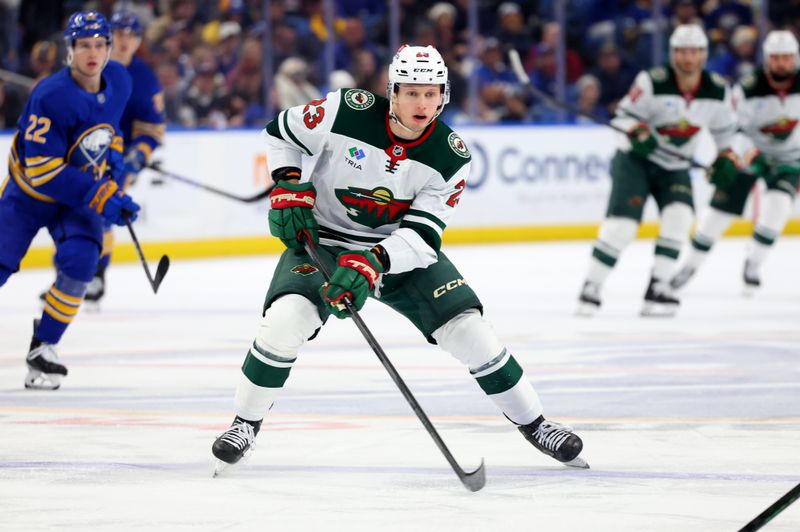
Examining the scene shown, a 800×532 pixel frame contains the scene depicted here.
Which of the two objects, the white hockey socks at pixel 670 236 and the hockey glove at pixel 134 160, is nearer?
the hockey glove at pixel 134 160

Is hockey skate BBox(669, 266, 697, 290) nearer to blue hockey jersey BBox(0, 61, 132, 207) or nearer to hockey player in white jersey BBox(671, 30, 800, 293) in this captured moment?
hockey player in white jersey BBox(671, 30, 800, 293)

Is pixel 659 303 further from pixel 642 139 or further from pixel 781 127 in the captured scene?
pixel 781 127

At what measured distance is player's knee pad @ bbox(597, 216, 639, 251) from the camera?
7.32 metres

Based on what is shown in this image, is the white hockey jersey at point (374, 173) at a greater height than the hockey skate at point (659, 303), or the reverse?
the white hockey jersey at point (374, 173)

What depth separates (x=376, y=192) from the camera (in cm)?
376

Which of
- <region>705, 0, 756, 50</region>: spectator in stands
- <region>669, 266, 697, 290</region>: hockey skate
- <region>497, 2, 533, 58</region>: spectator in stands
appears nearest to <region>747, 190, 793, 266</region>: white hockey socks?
<region>669, 266, 697, 290</region>: hockey skate

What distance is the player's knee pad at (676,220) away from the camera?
7.37m

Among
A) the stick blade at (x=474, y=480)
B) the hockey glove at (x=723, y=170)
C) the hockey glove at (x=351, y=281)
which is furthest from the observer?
the hockey glove at (x=723, y=170)

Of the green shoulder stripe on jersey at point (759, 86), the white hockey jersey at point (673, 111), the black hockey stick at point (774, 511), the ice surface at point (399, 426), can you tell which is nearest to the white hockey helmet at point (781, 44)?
the green shoulder stripe on jersey at point (759, 86)

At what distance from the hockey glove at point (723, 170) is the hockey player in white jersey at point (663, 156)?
42 mm

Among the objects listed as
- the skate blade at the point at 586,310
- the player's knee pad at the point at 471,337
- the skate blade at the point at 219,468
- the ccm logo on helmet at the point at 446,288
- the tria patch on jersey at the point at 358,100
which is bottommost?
the skate blade at the point at 586,310

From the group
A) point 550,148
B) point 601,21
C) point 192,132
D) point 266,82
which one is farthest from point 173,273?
point 601,21

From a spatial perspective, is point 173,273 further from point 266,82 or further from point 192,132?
point 266,82

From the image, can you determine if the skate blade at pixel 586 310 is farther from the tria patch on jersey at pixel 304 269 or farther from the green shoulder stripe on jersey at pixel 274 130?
the tria patch on jersey at pixel 304 269
